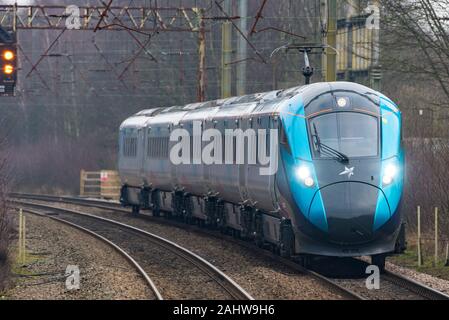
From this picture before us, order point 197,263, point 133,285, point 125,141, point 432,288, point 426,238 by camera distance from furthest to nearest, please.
→ point 125,141 < point 426,238 < point 197,263 < point 133,285 < point 432,288

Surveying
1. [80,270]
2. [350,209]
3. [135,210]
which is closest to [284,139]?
[350,209]

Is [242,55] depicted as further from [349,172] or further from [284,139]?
[349,172]

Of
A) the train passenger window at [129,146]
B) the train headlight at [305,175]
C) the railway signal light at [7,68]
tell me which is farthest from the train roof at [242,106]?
the railway signal light at [7,68]

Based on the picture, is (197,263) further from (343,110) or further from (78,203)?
(78,203)

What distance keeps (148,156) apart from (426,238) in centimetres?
1276

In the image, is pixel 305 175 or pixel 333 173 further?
pixel 305 175

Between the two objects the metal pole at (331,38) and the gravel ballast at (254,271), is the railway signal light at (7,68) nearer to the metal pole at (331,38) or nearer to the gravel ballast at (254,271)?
the gravel ballast at (254,271)

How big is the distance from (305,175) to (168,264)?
4.01m

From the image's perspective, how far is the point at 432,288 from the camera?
51.3 ft

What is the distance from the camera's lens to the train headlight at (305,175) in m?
16.9

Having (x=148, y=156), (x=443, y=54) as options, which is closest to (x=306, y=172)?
(x=443, y=54)
